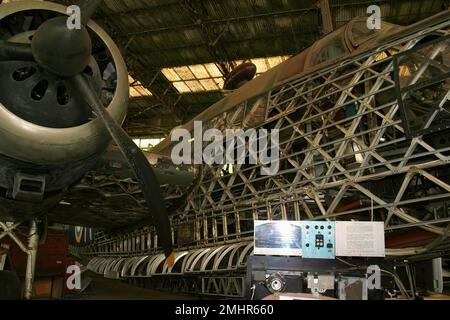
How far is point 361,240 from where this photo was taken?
3023 millimetres

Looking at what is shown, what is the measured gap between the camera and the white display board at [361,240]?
9.81 feet

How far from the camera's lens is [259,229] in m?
3.19

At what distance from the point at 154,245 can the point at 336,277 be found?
19.5ft

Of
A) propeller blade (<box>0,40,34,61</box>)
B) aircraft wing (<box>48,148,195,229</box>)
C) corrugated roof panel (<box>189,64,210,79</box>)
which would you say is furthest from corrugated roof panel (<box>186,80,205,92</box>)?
propeller blade (<box>0,40,34,61</box>)

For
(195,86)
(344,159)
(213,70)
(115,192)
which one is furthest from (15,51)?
(195,86)

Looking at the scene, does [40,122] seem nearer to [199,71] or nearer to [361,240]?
[361,240]

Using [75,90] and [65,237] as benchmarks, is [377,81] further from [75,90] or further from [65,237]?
[65,237]

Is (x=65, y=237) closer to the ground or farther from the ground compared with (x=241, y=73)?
closer to the ground

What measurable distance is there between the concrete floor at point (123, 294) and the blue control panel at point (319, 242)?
15.6 ft

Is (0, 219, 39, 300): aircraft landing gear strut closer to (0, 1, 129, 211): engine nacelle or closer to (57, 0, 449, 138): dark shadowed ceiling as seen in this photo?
(0, 1, 129, 211): engine nacelle

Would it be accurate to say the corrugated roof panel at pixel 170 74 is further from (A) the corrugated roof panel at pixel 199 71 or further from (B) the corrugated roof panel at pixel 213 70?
(B) the corrugated roof panel at pixel 213 70

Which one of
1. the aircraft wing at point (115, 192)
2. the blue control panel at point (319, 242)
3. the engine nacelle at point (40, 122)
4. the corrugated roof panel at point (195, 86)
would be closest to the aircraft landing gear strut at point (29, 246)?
the engine nacelle at point (40, 122)

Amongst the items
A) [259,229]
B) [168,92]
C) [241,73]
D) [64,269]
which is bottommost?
[64,269]
